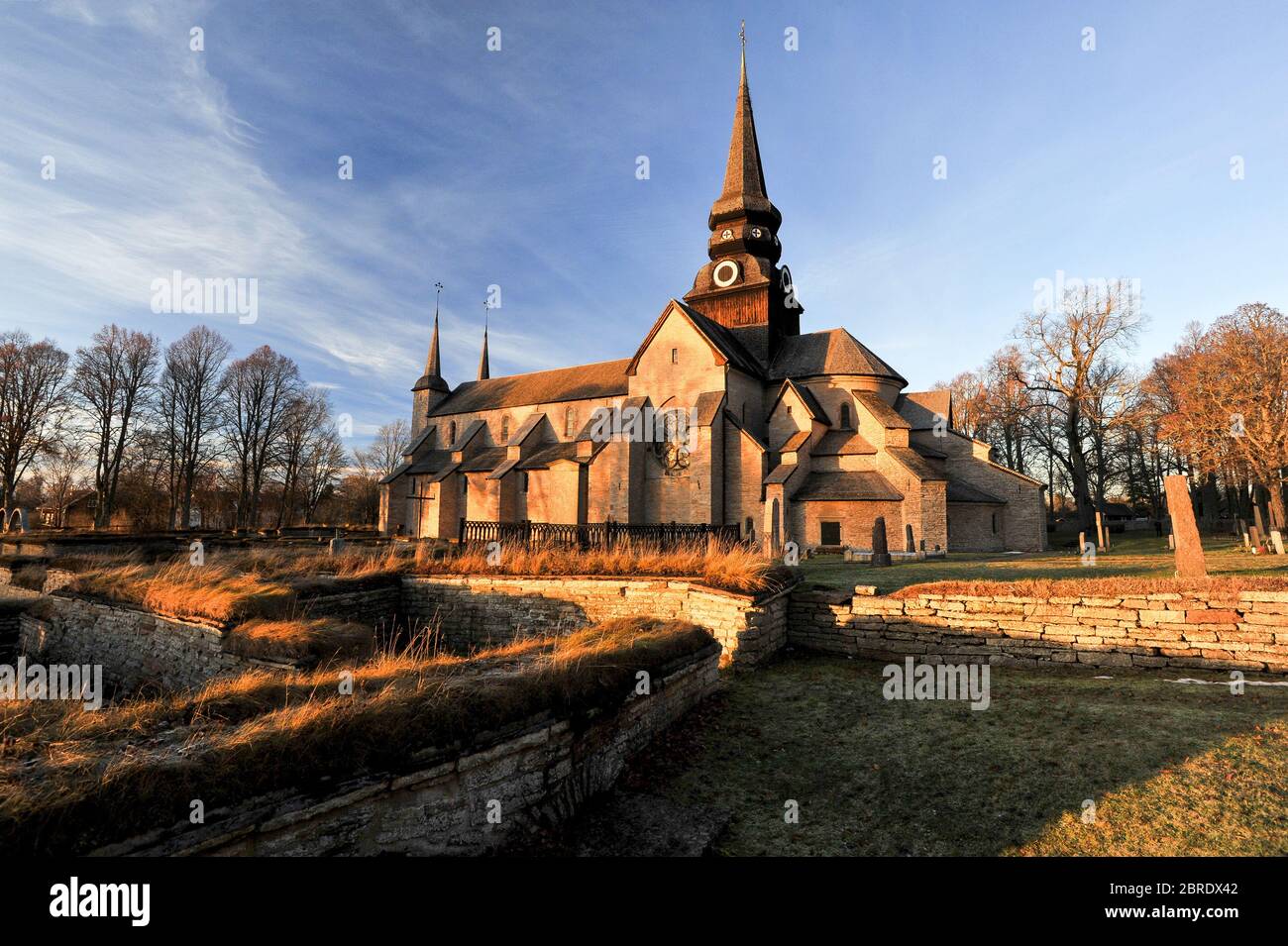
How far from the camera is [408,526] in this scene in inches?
1487

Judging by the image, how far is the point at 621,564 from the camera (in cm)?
1063

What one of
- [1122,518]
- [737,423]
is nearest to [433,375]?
[737,423]

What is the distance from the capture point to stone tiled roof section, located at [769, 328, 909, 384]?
28.4 metres

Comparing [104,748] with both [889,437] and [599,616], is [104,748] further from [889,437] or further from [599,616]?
[889,437]

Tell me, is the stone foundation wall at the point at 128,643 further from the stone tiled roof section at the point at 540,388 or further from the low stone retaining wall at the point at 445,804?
the stone tiled roof section at the point at 540,388

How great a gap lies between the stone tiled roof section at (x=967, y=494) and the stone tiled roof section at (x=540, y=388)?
18146mm

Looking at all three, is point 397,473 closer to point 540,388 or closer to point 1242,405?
point 540,388

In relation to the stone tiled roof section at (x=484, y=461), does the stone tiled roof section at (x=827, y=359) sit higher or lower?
higher

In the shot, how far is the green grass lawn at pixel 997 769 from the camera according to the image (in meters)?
3.85

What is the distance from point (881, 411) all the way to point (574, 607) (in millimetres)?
21077

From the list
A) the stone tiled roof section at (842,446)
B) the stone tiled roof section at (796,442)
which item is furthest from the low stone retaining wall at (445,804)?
the stone tiled roof section at (842,446)

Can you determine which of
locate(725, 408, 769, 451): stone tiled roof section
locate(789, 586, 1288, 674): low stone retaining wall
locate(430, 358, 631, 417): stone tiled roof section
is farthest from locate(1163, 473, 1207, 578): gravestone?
locate(430, 358, 631, 417): stone tiled roof section

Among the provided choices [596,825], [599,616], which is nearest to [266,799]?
[596,825]

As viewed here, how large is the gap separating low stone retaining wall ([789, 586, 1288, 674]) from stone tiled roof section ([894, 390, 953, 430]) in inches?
869
